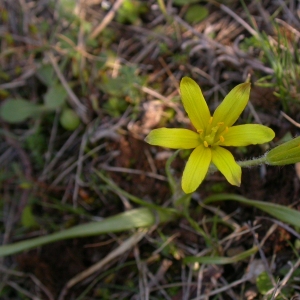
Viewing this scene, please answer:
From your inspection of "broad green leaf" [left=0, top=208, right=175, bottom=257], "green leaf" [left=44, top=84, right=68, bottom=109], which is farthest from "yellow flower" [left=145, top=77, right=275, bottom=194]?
"green leaf" [left=44, top=84, right=68, bottom=109]

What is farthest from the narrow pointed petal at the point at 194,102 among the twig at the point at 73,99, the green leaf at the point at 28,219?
the green leaf at the point at 28,219

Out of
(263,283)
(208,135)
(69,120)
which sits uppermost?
(208,135)

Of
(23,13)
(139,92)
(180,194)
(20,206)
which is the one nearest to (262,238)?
(180,194)

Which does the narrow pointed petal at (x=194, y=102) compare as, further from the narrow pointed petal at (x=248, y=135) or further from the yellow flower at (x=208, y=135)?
the narrow pointed petal at (x=248, y=135)

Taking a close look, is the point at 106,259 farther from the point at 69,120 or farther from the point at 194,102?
the point at 194,102

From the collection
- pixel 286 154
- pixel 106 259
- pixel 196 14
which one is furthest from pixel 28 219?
pixel 196 14
